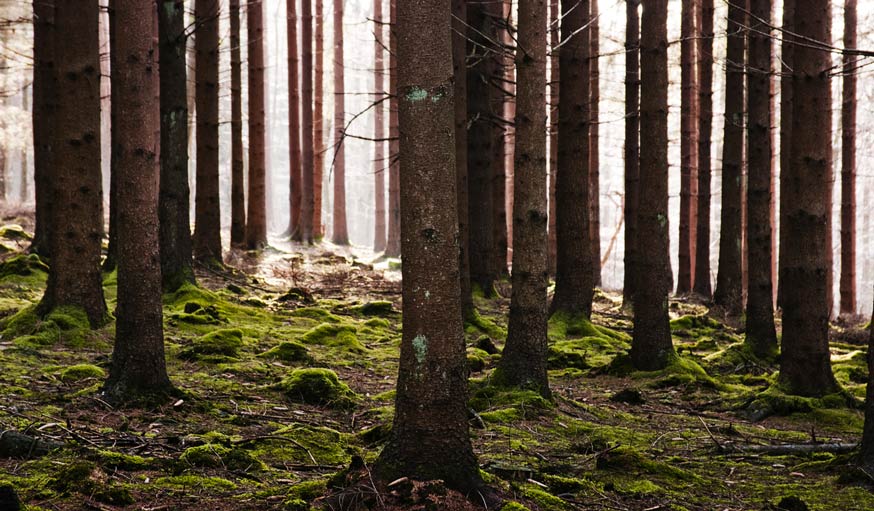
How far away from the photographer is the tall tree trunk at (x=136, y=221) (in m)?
6.30

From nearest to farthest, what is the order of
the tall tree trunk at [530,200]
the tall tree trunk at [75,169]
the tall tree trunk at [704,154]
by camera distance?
the tall tree trunk at [530,200]
the tall tree trunk at [75,169]
the tall tree trunk at [704,154]

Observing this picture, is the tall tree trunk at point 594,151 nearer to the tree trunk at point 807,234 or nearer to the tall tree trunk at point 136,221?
the tree trunk at point 807,234

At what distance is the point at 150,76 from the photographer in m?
6.50

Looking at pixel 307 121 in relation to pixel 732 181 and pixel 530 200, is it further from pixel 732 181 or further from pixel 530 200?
pixel 530 200

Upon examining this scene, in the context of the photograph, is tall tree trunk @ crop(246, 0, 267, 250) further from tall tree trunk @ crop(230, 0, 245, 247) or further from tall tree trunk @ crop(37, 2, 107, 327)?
tall tree trunk @ crop(37, 2, 107, 327)

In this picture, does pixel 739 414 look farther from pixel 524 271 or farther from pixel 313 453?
pixel 313 453

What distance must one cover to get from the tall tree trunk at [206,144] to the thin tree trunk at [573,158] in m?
6.72

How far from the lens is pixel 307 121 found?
968 inches

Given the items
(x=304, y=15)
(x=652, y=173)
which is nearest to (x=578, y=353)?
(x=652, y=173)

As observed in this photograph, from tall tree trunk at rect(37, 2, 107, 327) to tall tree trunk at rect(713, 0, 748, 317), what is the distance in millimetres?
9572

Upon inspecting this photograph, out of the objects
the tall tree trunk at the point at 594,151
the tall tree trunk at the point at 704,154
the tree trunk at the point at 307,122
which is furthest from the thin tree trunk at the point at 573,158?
the tree trunk at the point at 307,122

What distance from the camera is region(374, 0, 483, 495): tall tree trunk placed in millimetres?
4355

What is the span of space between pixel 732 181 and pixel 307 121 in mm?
13888

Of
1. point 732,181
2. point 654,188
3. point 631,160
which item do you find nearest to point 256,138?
point 631,160
